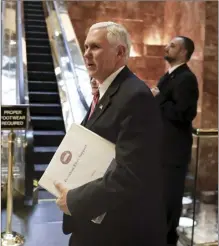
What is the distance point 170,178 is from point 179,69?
83 centimetres

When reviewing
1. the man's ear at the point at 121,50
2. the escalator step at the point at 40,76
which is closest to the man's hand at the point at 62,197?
the man's ear at the point at 121,50

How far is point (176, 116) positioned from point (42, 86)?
488 centimetres

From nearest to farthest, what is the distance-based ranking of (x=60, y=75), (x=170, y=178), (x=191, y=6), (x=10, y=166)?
1. (x=170, y=178)
2. (x=10, y=166)
3. (x=191, y=6)
4. (x=60, y=75)

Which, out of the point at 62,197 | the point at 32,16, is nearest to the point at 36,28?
the point at 32,16

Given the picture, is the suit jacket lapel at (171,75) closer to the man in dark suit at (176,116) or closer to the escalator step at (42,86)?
the man in dark suit at (176,116)

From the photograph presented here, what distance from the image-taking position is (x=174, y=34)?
8664 mm

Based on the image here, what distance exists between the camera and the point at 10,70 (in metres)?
7.10

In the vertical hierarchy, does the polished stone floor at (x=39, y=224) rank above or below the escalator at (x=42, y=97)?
below

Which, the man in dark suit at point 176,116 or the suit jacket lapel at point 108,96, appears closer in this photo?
the suit jacket lapel at point 108,96

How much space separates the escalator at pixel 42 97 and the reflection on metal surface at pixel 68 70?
21 cm

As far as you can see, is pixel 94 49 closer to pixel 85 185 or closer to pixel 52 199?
pixel 85 185

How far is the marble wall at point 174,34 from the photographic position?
259 inches

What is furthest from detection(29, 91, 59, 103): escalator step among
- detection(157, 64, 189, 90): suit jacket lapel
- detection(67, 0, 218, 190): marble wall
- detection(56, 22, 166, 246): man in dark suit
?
detection(56, 22, 166, 246): man in dark suit

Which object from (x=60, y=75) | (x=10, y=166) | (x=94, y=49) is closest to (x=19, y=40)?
(x=60, y=75)
